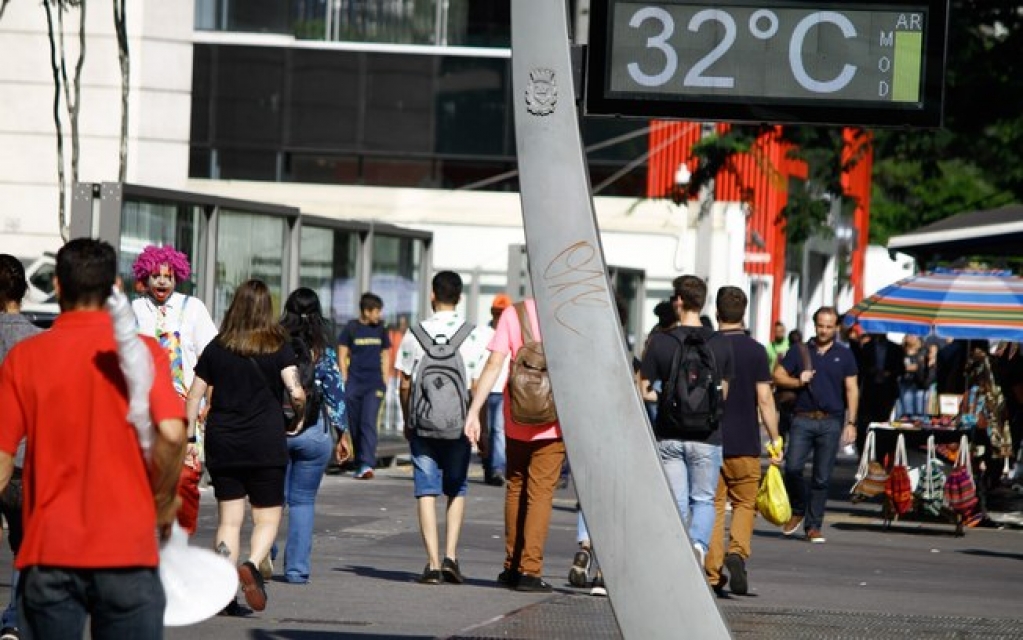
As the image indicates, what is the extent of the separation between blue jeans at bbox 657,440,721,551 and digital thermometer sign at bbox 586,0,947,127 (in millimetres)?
4050

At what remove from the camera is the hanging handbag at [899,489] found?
17.4 meters

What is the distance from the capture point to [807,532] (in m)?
16.1

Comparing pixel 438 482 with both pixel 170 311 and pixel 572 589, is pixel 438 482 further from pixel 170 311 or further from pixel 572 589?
pixel 170 311

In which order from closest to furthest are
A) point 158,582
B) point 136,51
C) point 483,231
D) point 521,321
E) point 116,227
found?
point 158,582 → point 521,321 → point 116,227 → point 136,51 → point 483,231

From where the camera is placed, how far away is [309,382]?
11055 mm

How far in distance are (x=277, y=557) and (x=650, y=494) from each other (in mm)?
5800

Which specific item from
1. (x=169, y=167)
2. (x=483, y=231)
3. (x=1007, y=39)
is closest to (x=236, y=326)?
(x=1007, y=39)

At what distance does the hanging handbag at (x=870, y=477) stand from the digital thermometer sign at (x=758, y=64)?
1014 centimetres

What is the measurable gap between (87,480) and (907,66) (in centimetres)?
347

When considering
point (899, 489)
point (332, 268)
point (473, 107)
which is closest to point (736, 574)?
point (899, 489)

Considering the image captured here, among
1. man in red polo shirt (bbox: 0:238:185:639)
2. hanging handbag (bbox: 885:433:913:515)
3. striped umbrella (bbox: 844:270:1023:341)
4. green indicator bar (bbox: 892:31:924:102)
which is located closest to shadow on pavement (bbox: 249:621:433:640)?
green indicator bar (bbox: 892:31:924:102)

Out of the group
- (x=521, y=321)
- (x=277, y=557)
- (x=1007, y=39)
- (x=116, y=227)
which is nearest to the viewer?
(x=521, y=321)

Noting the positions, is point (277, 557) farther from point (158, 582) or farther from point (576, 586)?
point (158, 582)

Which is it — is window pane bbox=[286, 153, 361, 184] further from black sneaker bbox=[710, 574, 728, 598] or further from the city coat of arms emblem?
the city coat of arms emblem
